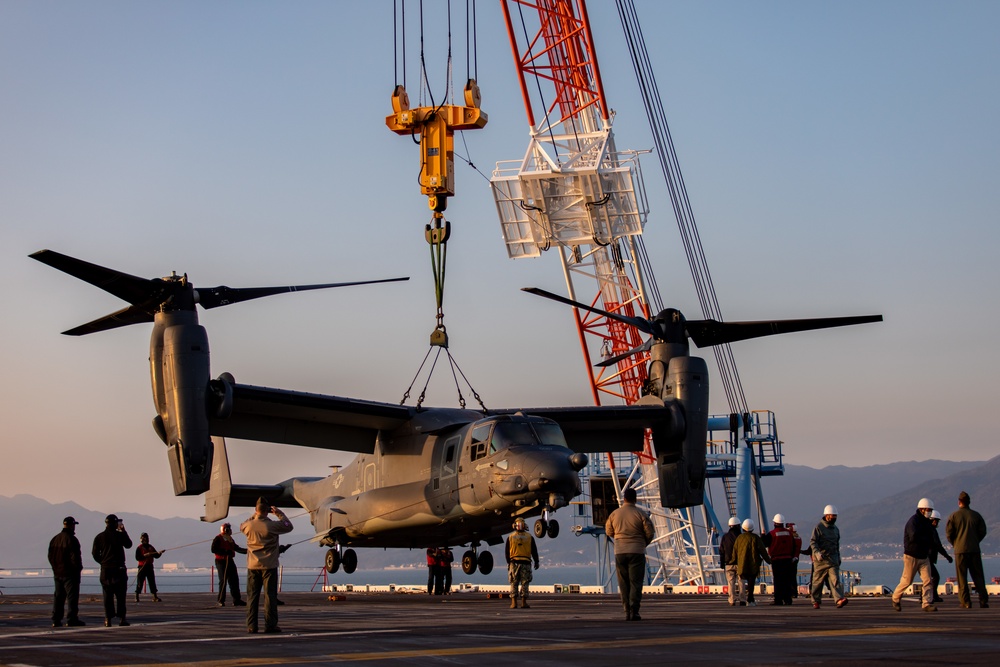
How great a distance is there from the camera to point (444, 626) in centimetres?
1577

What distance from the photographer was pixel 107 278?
24.4 metres

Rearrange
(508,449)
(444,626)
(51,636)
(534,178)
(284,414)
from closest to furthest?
(51,636)
(444,626)
(508,449)
(284,414)
(534,178)

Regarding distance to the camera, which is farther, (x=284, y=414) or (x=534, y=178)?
(x=534, y=178)

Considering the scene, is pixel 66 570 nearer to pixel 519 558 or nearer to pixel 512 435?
pixel 519 558

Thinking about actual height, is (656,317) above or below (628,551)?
above

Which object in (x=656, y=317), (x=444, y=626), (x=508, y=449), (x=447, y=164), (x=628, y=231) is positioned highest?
(x=628, y=231)

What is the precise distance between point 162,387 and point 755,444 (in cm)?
3216

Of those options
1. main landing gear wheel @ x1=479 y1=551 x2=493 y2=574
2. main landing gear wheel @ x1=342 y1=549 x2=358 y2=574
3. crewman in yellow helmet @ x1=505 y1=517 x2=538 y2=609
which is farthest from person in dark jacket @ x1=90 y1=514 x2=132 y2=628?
main landing gear wheel @ x1=479 y1=551 x2=493 y2=574

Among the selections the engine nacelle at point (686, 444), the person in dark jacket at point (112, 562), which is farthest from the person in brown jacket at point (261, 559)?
the engine nacelle at point (686, 444)

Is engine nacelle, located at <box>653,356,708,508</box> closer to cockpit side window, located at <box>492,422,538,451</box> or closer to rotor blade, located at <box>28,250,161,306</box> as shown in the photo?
cockpit side window, located at <box>492,422,538,451</box>

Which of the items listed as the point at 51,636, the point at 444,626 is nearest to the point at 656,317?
the point at 444,626

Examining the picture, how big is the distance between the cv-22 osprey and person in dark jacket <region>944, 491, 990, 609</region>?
709 centimetres

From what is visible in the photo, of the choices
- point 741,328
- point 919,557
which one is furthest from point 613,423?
point 919,557

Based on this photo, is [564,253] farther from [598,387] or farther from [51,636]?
[51,636]
